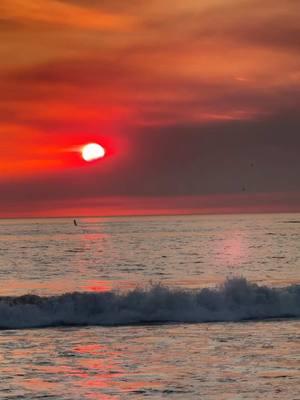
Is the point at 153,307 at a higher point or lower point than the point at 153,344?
higher

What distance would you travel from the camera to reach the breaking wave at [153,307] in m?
34.5

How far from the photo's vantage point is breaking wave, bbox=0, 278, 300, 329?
1358 inches

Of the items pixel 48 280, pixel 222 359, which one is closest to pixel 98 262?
pixel 48 280

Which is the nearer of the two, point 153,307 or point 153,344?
point 153,344

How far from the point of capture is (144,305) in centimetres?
3716

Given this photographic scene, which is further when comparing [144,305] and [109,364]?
[144,305]

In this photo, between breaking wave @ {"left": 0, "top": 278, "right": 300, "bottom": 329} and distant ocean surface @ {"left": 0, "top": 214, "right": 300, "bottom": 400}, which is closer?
distant ocean surface @ {"left": 0, "top": 214, "right": 300, "bottom": 400}

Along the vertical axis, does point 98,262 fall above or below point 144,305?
above

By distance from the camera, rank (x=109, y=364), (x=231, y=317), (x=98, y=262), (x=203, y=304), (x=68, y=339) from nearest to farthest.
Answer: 1. (x=109, y=364)
2. (x=68, y=339)
3. (x=231, y=317)
4. (x=203, y=304)
5. (x=98, y=262)

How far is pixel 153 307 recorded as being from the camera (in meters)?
36.8

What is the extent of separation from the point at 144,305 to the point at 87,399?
18.0m

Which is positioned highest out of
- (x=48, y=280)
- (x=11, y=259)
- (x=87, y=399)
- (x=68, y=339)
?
(x=11, y=259)

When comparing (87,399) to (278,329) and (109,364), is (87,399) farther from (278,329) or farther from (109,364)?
(278,329)

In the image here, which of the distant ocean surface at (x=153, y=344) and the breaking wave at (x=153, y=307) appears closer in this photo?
the distant ocean surface at (x=153, y=344)
